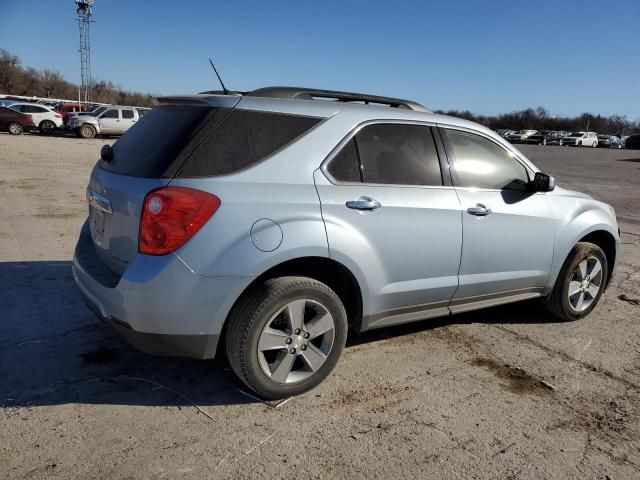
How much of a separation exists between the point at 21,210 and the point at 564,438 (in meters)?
8.16

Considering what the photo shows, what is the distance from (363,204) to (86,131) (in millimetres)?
28391

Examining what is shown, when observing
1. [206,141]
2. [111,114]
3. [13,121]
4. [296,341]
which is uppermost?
[111,114]

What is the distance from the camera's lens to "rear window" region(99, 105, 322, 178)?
2.86m

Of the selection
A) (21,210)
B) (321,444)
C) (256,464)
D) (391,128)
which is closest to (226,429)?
(256,464)

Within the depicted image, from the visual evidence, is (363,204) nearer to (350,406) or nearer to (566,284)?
(350,406)

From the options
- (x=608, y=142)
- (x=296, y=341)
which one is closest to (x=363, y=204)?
(x=296, y=341)

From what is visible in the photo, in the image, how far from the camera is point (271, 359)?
3160mm

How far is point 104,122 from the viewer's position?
2827cm

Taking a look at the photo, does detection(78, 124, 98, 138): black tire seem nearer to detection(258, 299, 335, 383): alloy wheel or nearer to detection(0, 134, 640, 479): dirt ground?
detection(0, 134, 640, 479): dirt ground

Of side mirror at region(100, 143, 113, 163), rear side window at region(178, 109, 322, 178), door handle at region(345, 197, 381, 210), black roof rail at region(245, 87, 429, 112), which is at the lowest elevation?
door handle at region(345, 197, 381, 210)

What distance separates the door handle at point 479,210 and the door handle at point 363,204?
2.76 ft

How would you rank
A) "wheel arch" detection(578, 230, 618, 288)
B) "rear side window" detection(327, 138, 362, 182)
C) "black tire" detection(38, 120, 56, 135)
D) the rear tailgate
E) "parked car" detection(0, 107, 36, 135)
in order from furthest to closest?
1. "black tire" detection(38, 120, 56, 135)
2. "parked car" detection(0, 107, 36, 135)
3. "wheel arch" detection(578, 230, 618, 288)
4. "rear side window" detection(327, 138, 362, 182)
5. the rear tailgate

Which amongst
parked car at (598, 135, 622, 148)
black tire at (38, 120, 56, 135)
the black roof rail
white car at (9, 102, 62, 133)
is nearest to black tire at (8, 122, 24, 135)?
white car at (9, 102, 62, 133)

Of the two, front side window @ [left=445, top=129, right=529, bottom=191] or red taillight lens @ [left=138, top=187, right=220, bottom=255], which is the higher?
front side window @ [left=445, top=129, right=529, bottom=191]
